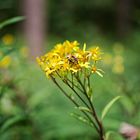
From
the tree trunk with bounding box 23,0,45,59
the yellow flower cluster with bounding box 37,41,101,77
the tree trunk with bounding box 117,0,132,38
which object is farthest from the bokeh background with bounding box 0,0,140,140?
the tree trunk with bounding box 117,0,132,38

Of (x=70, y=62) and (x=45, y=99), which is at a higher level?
(x=45, y=99)

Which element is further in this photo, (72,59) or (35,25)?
(35,25)

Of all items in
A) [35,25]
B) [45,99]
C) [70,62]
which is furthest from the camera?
[35,25]

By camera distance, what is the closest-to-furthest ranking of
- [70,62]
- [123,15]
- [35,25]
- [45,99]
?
[70,62] → [45,99] → [35,25] → [123,15]

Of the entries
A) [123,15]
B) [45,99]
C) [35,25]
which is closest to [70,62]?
[45,99]

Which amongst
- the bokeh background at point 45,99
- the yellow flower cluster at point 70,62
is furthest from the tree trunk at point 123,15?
the yellow flower cluster at point 70,62

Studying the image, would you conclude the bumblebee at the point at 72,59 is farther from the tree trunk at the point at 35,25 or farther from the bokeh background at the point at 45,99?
the tree trunk at the point at 35,25

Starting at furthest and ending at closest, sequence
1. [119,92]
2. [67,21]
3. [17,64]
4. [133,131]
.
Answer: [67,21] → [17,64] → [119,92] → [133,131]

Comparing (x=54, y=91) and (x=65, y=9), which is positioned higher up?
(x=65, y=9)

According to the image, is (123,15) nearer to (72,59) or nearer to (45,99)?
(45,99)

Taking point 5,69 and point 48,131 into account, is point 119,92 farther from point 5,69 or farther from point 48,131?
point 5,69

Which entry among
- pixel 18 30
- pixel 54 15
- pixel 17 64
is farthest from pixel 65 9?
pixel 17 64
